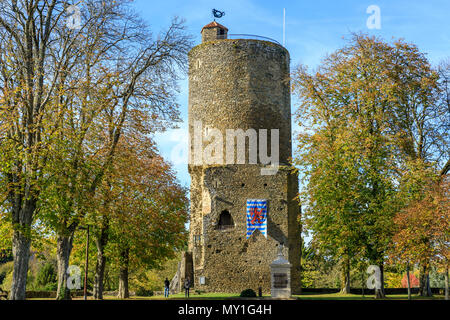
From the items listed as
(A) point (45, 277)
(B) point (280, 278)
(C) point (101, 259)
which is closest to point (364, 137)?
(B) point (280, 278)

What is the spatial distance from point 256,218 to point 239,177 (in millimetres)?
3055

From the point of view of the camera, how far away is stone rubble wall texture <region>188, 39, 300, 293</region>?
34812 mm

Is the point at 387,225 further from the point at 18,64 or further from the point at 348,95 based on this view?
the point at 18,64

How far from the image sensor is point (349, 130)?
2859cm

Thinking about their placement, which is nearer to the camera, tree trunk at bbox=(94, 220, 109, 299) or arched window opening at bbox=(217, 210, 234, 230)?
tree trunk at bbox=(94, 220, 109, 299)

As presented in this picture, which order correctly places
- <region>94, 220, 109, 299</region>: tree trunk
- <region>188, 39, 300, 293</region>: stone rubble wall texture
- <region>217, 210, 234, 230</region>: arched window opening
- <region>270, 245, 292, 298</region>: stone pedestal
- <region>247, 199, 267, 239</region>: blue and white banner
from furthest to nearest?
<region>217, 210, 234, 230</region>: arched window opening < <region>247, 199, 267, 239</region>: blue and white banner < <region>188, 39, 300, 293</region>: stone rubble wall texture < <region>94, 220, 109, 299</region>: tree trunk < <region>270, 245, 292, 298</region>: stone pedestal

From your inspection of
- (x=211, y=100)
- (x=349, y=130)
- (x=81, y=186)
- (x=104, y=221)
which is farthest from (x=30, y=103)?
(x=211, y=100)

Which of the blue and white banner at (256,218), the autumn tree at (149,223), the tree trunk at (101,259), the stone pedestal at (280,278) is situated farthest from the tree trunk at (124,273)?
the stone pedestal at (280,278)

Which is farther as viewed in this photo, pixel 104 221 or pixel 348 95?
pixel 348 95

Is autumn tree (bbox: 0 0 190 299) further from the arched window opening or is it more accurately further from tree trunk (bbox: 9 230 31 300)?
the arched window opening

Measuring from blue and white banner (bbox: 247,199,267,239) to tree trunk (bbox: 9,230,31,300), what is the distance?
1746 centimetres

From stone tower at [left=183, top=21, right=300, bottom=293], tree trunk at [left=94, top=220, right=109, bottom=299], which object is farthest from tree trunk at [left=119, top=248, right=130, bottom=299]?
stone tower at [left=183, top=21, right=300, bottom=293]
